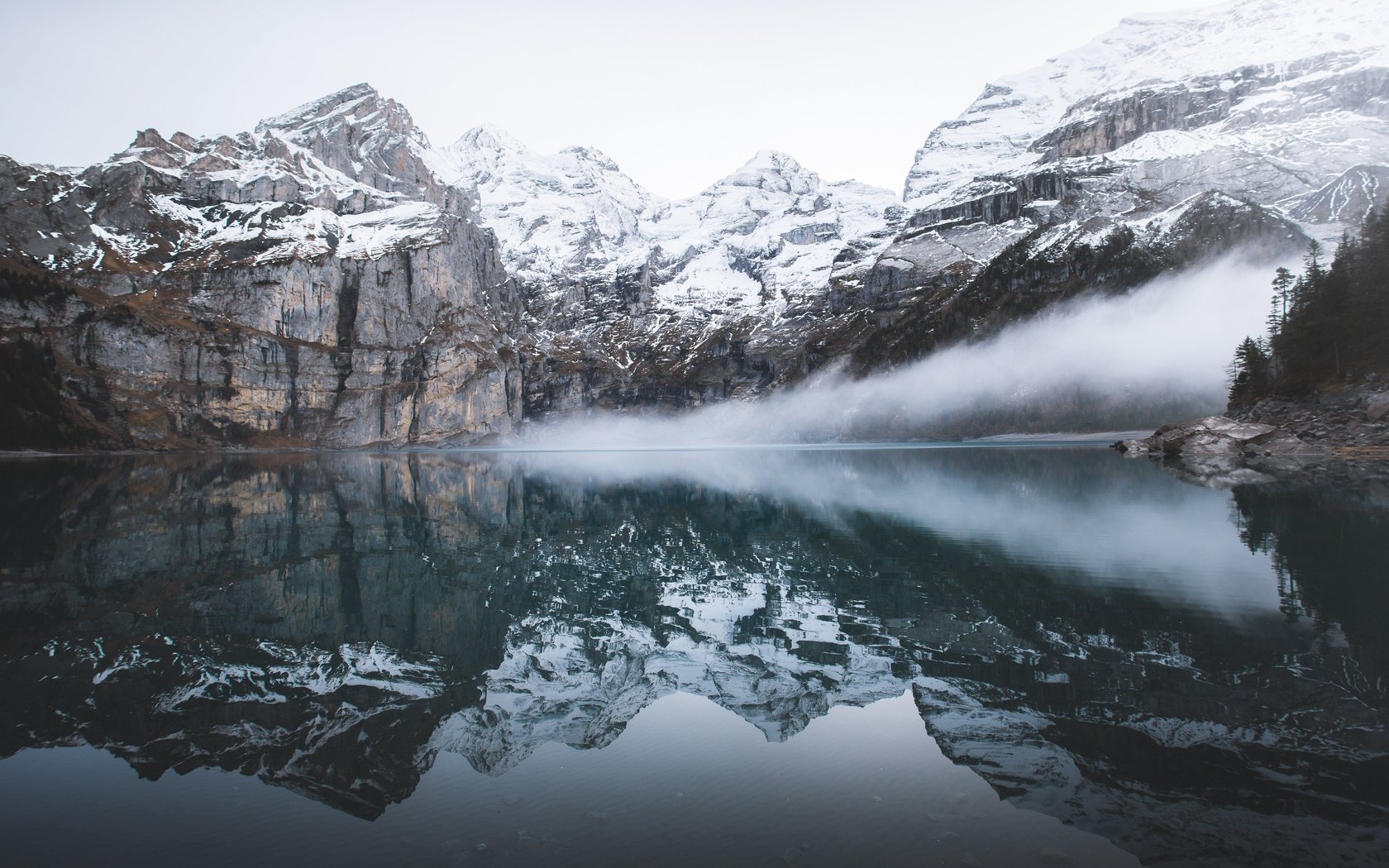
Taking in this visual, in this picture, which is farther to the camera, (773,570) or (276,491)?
(276,491)

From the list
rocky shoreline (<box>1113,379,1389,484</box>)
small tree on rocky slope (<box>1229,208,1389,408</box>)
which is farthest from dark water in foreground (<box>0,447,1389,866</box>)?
small tree on rocky slope (<box>1229,208,1389,408</box>)

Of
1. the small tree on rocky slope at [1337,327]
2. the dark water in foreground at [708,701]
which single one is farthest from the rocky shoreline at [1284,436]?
the dark water in foreground at [708,701]

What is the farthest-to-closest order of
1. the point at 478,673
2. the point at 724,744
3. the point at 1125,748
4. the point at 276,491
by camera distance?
the point at 276,491 → the point at 478,673 → the point at 724,744 → the point at 1125,748

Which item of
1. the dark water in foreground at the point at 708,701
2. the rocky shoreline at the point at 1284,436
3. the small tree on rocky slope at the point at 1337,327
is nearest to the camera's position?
the dark water in foreground at the point at 708,701

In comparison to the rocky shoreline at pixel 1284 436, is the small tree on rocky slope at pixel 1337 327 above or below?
above

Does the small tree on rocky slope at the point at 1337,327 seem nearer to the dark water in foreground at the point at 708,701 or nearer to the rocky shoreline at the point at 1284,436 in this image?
the rocky shoreline at the point at 1284,436

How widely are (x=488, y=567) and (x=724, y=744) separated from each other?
17.5m

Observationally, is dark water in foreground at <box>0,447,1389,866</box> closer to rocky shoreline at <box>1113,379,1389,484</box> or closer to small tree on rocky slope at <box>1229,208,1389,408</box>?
rocky shoreline at <box>1113,379,1389,484</box>

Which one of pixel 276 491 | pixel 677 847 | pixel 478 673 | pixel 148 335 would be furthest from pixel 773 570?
pixel 148 335

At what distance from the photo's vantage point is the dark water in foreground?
831cm

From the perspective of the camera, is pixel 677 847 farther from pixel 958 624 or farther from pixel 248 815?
pixel 958 624

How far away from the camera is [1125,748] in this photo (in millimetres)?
10234

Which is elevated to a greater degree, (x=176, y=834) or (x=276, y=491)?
(x=176, y=834)

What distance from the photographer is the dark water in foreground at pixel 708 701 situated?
8312 millimetres
